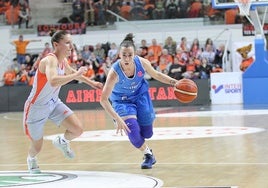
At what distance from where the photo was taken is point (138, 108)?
912cm

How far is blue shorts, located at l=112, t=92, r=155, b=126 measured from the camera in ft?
29.6

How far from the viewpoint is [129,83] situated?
29.3 feet

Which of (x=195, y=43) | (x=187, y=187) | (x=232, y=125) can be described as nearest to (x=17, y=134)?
(x=232, y=125)

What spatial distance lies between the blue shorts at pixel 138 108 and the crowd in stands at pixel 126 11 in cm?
1786

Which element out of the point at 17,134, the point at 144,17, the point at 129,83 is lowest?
the point at 17,134

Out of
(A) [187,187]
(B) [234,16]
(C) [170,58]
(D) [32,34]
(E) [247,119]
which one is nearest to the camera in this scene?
(A) [187,187]

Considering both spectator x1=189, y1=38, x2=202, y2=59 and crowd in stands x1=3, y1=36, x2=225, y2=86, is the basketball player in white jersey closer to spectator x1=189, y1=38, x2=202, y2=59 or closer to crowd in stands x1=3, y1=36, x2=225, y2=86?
crowd in stands x1=3, y1=36, x2=225, y2=86

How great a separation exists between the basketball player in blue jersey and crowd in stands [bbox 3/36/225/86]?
44.8ft

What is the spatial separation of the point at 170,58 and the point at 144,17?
4574 mm

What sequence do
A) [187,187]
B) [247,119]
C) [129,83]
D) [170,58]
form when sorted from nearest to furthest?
[187,187] → [129,83] → [247,119] → [170,58]

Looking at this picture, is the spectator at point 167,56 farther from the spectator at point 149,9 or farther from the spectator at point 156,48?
the spectator at point 149,9

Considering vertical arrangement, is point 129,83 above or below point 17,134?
above

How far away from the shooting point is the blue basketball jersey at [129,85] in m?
8.87

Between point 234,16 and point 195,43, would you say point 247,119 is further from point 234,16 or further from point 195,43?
point 234,16
